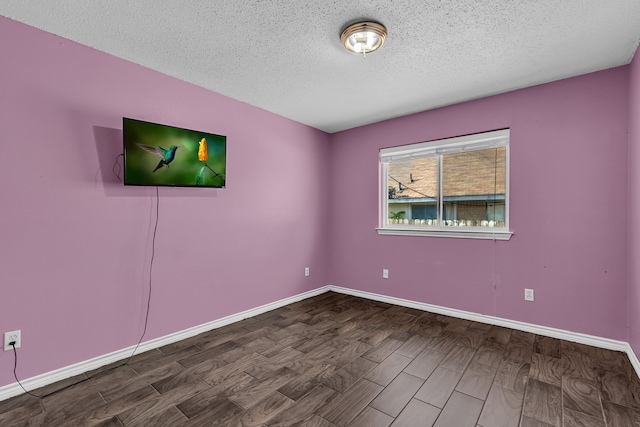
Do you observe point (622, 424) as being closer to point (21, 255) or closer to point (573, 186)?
point (573, 186)

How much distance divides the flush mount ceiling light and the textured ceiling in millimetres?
45

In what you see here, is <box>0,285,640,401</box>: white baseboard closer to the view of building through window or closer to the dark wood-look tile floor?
the dark wood-look tile floor

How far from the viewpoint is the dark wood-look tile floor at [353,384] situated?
66.5 inches

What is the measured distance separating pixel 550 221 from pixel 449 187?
3.37 feet

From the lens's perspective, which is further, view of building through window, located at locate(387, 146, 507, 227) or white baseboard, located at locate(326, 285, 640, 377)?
view of building through window, located at locate(387, 146, 507, 227)

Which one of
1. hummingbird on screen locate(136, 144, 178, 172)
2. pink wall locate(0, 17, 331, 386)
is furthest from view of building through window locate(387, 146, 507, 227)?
hummingbird on screen locate(136, 144, 178, 172)

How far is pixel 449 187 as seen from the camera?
3480 mm

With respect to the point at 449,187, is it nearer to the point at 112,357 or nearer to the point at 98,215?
the point at 98,215

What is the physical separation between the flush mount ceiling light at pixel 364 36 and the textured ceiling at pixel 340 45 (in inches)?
1.8

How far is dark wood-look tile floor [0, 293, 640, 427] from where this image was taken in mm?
1689

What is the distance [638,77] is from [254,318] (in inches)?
153

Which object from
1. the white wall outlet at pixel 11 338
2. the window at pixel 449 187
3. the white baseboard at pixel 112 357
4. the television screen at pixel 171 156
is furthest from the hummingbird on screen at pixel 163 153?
the window at pixel 449 187

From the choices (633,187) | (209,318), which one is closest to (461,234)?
(633,187)

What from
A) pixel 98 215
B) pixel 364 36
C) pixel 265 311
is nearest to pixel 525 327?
pixel 265 311
